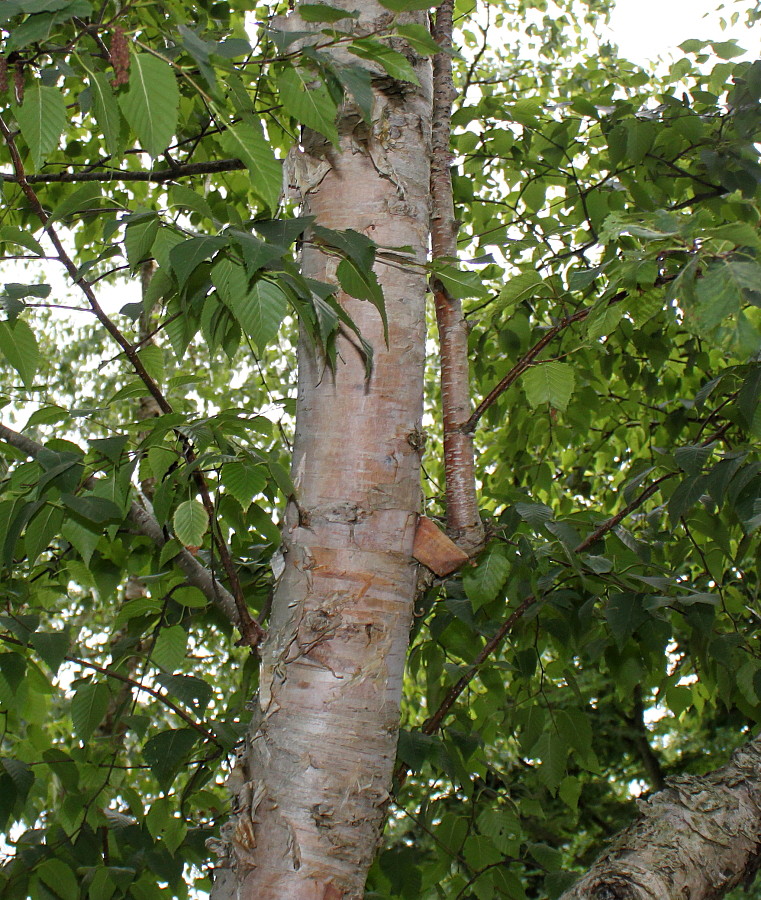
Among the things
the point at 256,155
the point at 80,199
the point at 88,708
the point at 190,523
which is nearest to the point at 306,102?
the point at 256,155

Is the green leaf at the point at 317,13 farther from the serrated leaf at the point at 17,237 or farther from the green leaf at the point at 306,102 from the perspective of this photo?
the serrated leaf at the point at 17,237

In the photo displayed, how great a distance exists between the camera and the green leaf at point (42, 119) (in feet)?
2.91

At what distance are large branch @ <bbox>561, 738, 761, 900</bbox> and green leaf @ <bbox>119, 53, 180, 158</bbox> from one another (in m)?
1.07

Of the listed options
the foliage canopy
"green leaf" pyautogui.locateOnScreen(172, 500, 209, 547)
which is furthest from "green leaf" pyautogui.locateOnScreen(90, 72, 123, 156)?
"green leaf" pyautogui.locateOnScreen(172, 500, 209, 547)

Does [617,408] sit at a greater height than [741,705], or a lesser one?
greater

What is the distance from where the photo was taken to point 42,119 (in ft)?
2.95

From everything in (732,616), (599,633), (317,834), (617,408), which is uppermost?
(617,408)

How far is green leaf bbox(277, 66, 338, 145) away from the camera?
918mm

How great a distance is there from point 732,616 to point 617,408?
4.64ft

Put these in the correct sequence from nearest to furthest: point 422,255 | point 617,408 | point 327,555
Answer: point 327,555 → point 422,255 → point 617,408

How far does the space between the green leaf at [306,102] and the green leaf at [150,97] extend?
148 millimetres

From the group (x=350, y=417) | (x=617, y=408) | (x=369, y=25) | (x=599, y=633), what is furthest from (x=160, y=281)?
(x=617, y=408)

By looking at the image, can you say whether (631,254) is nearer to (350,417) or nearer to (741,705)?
(350,417)

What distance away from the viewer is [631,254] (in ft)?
3.23
